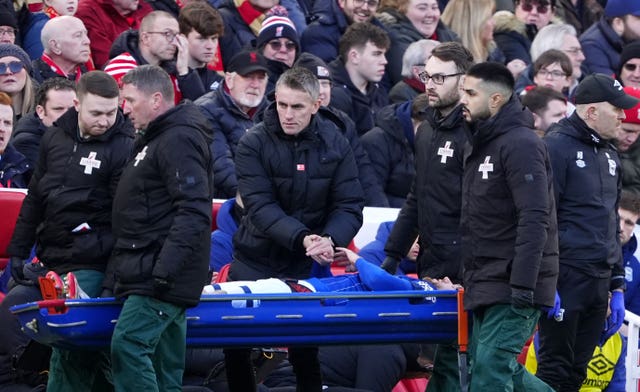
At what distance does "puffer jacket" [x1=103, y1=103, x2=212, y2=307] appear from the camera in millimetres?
8211

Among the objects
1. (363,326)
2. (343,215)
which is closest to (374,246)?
(343,215)

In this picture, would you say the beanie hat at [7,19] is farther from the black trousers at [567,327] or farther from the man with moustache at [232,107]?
the black trousers at [567,327]

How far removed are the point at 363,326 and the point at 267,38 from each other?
441 centimetres

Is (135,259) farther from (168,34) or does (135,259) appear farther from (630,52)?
(630,52)

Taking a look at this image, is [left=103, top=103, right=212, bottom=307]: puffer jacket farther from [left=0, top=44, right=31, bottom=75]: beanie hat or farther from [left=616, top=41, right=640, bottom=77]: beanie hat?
[left=616, top=41, right=640, bottom=77]: beanie hat

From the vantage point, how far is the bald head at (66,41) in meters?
11.5

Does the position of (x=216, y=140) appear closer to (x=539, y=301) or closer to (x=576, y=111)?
(x=576, y=111)

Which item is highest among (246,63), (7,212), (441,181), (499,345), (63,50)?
(63,50)

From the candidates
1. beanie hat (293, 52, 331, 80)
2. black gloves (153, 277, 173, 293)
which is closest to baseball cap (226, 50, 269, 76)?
beanie hat (293, 52, 331, 80)

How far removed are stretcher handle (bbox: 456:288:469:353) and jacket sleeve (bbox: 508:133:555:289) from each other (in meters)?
0.51

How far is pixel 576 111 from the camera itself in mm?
9633

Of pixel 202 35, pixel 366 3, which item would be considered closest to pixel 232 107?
pixel 202 35

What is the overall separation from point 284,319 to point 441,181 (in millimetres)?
1287

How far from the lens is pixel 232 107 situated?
11.4 meters
